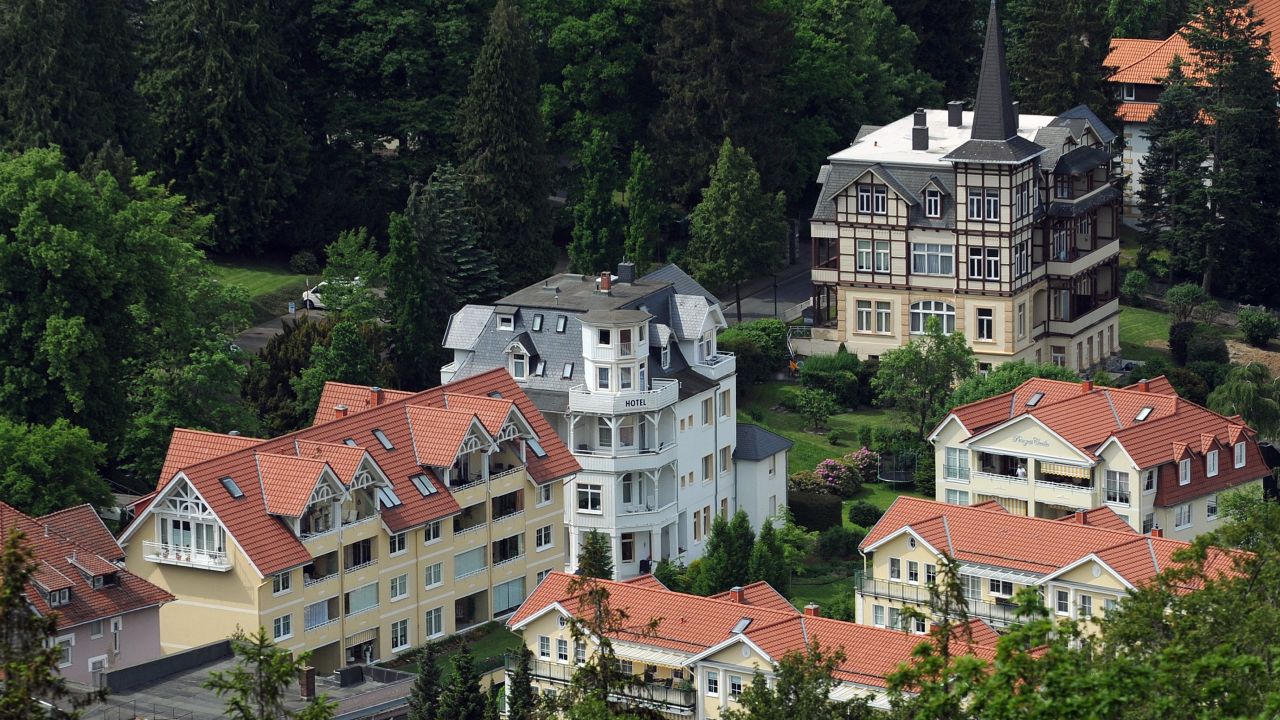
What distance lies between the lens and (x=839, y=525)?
123125 mm

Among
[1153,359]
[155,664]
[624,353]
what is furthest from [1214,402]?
[155,664]

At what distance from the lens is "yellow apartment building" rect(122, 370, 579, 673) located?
103 m

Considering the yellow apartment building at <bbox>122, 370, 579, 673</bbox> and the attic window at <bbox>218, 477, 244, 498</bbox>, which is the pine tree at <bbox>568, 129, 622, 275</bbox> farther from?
the attic window at <bbox>218, 477, 244, 498</bbox>

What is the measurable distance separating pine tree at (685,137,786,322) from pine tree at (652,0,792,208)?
596 centimetres

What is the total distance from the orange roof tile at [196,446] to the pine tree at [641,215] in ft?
117

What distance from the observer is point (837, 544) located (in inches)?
4751

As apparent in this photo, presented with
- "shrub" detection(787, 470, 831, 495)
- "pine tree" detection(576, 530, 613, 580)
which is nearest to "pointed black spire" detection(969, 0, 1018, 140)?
"shrub" detection(787, 470, 831, 495)

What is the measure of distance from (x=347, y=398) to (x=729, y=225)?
3073 cm

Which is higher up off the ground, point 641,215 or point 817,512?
point 641,215

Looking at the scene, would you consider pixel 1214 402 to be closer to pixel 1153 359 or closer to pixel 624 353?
pixel 1153 359

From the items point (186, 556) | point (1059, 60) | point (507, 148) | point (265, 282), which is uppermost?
point (1059, 60)

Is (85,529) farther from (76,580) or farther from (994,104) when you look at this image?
(994,104)

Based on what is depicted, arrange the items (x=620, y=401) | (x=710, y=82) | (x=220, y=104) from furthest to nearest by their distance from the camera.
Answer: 1. (x=710, y=82)
2. (x=220, y=104)
3. (x=620, y=401)

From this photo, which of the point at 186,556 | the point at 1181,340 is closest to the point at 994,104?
the point at 1181,340
